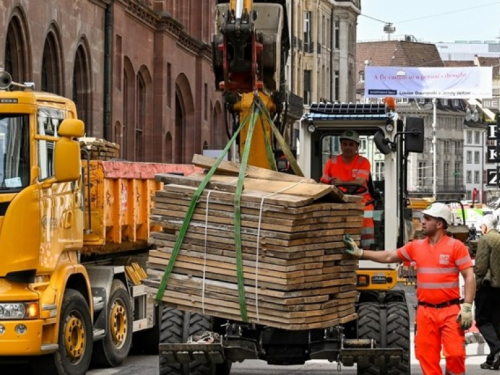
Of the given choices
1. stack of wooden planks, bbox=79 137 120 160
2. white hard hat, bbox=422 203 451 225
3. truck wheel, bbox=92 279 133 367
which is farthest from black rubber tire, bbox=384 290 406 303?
stack of wooden planks, bbox=79 137 120 160

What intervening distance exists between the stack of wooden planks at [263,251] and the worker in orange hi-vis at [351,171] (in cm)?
149

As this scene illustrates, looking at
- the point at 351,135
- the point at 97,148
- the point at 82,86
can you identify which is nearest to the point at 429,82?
the point at 82,86

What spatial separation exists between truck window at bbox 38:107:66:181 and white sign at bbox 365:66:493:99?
203 ft

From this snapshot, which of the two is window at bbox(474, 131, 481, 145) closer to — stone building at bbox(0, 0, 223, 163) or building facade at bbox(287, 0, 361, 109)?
building facade at bbox(287, 0, 361, 109)

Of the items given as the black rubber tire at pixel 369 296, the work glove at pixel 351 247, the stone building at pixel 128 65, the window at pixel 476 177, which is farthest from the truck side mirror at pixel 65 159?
the window at pixel 476 177

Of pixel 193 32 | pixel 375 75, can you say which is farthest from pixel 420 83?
pixel 193 32

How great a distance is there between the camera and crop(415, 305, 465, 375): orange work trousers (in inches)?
507

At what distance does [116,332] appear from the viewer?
1864 cm

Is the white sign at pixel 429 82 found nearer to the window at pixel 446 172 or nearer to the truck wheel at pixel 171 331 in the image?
the truck wheel at pixel 171 331

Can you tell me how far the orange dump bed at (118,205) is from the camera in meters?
18.2

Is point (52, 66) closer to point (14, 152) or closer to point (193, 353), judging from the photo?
point (14, 152)

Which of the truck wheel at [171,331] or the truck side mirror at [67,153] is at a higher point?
the truck side mirror at [67,153]

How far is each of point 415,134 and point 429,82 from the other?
213 feet

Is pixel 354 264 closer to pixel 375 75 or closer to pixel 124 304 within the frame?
pixel 124 304
